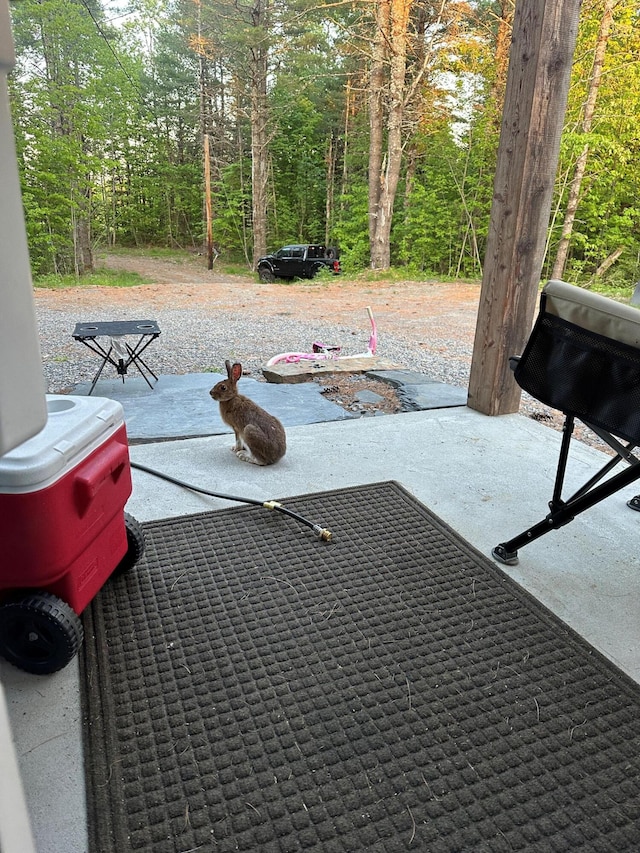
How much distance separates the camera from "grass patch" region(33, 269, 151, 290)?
6.14m

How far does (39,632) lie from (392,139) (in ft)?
29.1

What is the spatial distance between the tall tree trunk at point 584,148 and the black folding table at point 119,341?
5568mm

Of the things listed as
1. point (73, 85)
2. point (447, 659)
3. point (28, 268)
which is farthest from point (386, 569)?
point (73, 85)

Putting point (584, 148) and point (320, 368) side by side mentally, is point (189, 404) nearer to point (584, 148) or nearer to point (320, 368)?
point (320, 368)

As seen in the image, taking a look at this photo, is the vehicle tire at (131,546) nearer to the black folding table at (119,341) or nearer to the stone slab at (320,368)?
the black folding table at (119,341)

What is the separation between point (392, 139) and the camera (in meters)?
8.39

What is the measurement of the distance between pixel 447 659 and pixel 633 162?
7.53m

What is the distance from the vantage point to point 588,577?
4.65 feet

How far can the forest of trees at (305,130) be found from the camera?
6109 millimetres

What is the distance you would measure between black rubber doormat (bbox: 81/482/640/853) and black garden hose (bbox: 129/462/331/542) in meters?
0.07

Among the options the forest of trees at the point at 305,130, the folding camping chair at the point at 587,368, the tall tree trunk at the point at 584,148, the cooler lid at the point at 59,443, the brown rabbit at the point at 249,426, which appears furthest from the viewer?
the forest of trees at the point at 305,130

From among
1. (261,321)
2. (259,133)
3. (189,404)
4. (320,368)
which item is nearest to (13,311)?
(189,404)

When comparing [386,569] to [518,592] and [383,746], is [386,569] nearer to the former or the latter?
[518,592]

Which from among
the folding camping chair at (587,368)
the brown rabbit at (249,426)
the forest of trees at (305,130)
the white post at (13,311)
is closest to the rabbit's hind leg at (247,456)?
the brown rabbit at (249,426)
